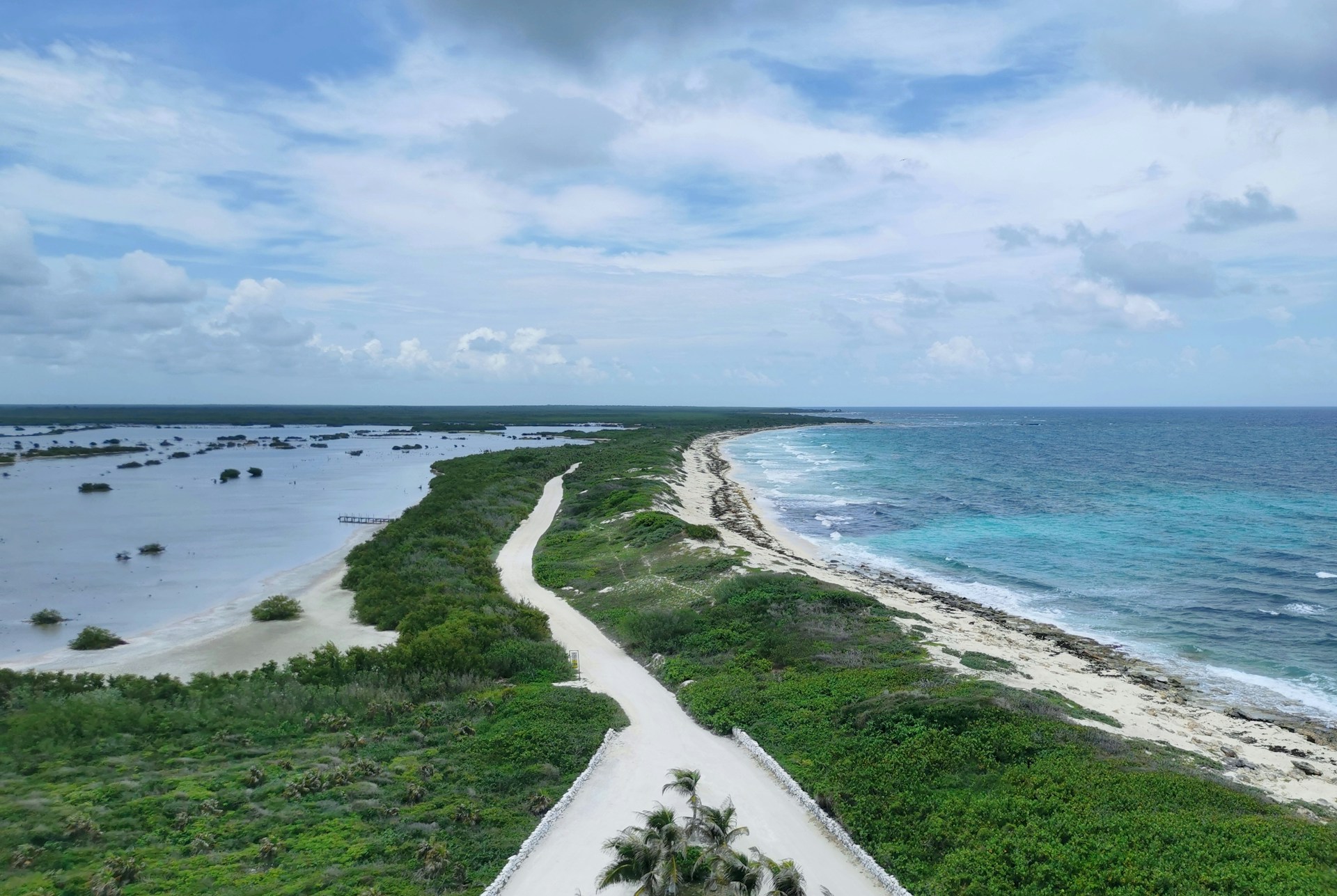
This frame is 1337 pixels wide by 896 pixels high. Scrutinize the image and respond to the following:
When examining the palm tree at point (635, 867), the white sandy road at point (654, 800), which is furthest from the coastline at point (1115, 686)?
the palm tree at point (635, 867)

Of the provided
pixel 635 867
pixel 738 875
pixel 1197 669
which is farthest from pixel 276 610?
pixel 1197 669

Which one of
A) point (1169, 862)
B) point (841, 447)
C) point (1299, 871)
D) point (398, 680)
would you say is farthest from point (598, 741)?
point (841, 447)

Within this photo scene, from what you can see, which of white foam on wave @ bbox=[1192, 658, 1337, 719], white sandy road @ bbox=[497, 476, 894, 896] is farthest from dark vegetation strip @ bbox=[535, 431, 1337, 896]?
white foam on wave @ bbox=[1192, 658, 1337, 719]

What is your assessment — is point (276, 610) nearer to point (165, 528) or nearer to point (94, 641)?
point (94, 641)

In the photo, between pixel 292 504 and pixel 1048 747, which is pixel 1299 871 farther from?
pixel 292 504

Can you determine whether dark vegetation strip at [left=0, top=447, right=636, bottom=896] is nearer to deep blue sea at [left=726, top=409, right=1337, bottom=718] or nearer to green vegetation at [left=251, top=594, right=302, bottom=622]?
green vegetation at [left=251, top=594, right=302, bottom=622]
